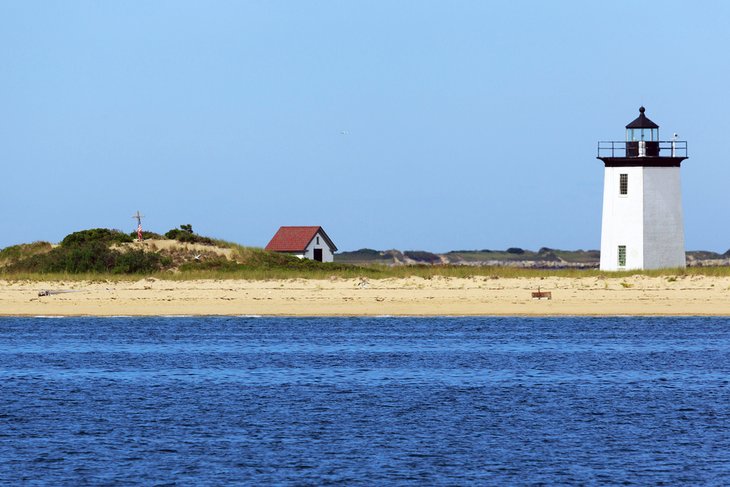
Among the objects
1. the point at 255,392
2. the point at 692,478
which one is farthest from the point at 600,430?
the point at 255,392

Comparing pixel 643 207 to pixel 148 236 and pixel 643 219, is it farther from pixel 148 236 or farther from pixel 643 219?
pixel 148 236

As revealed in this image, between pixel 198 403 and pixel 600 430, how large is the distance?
852 centimetres

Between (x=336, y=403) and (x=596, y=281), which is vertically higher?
(x=596, y=281)

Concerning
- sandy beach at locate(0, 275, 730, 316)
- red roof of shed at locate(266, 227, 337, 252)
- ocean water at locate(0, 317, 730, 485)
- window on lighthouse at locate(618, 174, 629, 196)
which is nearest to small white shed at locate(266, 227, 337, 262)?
red roof of shed at locate(266, 227, 337, 252)

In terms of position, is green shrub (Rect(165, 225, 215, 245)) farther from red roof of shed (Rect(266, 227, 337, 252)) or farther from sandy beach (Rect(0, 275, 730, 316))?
sandy beach (Rect(0, 275, 730, 316))

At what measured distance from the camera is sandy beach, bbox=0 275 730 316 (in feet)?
138

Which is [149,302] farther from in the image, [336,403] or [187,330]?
[336,403]

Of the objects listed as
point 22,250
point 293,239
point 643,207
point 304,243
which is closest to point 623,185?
point 643,207

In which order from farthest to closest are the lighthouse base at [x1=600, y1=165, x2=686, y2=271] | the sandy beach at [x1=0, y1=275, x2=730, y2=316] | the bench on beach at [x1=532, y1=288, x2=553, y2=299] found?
the lighthouse base at [x1=600, y1=165, x2=686, y2=271], the bench on beach at [x1=532, y1=288, x2=553, y2=299], the sandy beach at [x1=0, y1=275, x2=730, y2=316]

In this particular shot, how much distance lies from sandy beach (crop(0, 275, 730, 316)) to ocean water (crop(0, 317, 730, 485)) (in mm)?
1327

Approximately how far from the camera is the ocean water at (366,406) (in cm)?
1797

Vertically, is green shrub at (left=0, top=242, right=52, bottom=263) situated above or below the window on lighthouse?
below

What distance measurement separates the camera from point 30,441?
20.1 metres

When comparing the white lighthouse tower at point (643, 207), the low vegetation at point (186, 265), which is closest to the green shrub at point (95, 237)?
the low vegetation at point (186, 265)
